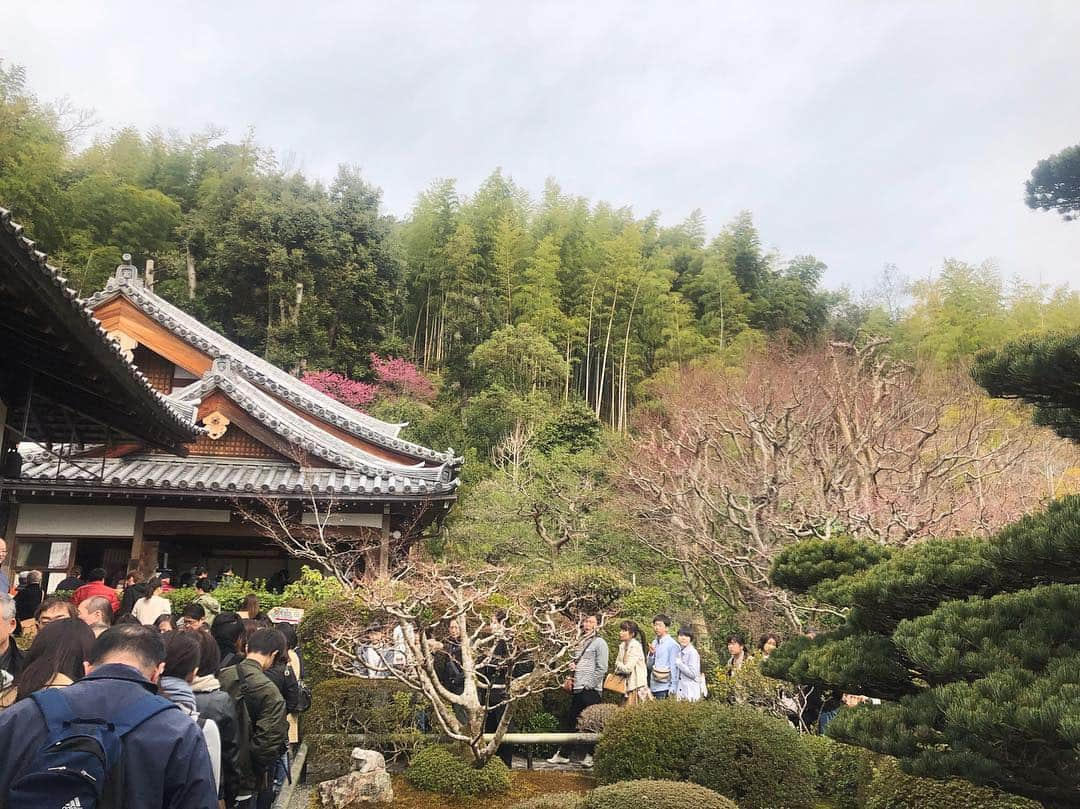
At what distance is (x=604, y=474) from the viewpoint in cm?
2250

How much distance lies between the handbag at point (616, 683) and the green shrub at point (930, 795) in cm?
302

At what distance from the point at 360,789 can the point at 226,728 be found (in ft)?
8.85

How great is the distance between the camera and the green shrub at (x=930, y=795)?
15.5ft

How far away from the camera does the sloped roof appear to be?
3968 mm

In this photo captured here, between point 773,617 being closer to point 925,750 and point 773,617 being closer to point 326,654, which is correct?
point 326,654

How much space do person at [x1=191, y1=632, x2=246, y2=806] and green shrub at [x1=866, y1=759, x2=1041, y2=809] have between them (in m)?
3.83

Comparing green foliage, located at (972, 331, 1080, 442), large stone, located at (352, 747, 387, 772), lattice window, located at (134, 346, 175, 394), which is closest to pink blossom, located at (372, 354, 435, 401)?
lattice window, located at (134, 346, 175, 394)

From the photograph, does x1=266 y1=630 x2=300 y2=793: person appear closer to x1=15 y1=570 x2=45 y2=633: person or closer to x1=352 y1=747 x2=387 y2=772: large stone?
x1=352 y1=747 x2=387 y2=772: large stone

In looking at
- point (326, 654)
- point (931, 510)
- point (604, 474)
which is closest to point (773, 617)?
point (931, 510)

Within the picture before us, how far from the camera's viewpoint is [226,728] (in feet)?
12.2

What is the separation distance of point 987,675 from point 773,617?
35.1 ft

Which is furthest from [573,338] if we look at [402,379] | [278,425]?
[278,425]

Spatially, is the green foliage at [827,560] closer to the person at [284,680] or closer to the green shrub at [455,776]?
the person at [284,680]

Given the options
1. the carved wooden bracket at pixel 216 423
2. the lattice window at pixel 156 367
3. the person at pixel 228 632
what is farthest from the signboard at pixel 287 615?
the lattice window at pixel 156 367
